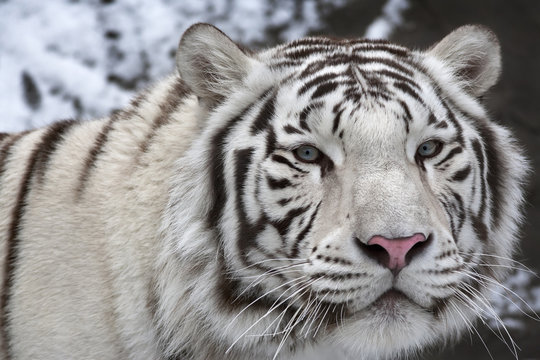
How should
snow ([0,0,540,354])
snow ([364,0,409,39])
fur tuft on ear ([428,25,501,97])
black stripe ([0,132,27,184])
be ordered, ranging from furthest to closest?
snow ([364,0,409,39]) → snow ([0,0,540,354]) → black stripe ([0,132,27,184]) → fur tuft on ear ([428,25,501,97])

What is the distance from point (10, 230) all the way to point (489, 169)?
1.14 metres

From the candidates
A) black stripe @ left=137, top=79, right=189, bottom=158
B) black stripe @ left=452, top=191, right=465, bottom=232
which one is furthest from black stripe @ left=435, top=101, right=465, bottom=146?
black stripe @ left=137, top=79, right=189, bottom=158

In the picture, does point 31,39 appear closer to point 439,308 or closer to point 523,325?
point 523,325

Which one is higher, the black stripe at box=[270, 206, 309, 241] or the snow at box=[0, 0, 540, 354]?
the snow at box=[0, 0, 540, 354]

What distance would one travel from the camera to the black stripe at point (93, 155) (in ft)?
6.35

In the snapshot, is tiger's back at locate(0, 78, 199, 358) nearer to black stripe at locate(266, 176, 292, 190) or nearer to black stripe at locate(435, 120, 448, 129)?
black stripe at locate(266, 176, 292, 190)

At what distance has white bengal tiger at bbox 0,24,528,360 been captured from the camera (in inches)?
64.6

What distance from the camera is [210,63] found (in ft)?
6.04

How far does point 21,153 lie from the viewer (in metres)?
2.11

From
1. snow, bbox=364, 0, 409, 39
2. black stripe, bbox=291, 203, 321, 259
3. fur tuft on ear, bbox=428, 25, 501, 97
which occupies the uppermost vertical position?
snow, bbox=364, 0, 409, 39

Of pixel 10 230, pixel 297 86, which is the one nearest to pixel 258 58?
pixel 297 86

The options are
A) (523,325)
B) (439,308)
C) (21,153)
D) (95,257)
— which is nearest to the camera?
(439,308)

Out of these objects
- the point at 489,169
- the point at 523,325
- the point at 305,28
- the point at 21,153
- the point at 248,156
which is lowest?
the point at 523,325

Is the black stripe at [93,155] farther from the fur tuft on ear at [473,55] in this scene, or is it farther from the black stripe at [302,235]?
the fur tuft on ear at [473,55]
